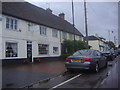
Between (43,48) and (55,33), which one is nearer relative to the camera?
(43,48)

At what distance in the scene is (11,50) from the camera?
53.4 ft

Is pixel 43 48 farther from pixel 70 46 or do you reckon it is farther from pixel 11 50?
pixel 11 50

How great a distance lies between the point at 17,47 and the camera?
55.3ft

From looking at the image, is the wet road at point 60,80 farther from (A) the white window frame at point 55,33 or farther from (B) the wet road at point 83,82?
(A) the white window frame at point 55,33

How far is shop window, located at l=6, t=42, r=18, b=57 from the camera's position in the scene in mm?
15772

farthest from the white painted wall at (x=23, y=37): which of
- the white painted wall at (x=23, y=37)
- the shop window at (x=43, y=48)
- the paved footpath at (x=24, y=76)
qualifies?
the paved footpath at (x=24, y=76)

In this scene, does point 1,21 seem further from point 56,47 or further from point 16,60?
point 56,47

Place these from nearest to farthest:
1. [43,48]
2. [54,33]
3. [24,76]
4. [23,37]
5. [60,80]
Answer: [60,80], [24,76], [23,37], [43,48], [54,33]

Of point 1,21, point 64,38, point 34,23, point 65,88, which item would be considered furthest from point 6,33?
point 64,38

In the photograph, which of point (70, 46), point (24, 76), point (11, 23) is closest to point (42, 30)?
point (11, 23)

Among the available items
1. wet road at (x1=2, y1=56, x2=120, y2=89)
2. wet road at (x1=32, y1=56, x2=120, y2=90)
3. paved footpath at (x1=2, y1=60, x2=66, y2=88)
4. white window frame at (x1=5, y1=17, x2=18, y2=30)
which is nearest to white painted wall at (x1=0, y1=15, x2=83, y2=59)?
white window frame at (x1=5, y1=17, x2=18, y2=30)

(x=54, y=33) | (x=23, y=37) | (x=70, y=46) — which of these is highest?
(x=54, y=33)

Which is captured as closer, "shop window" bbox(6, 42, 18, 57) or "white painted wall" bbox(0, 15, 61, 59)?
"white painted wall" bbox(0, 15, 61, 59)

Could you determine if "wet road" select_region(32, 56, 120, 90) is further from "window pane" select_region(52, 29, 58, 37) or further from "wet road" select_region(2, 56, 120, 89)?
"window pane" select_region(52, 29, 58, 37)
